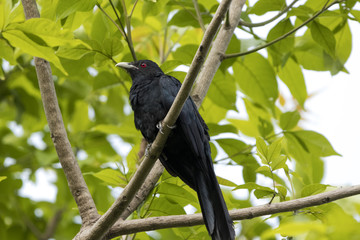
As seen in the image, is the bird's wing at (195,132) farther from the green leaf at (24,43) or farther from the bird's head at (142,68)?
the green leaf at (24,43)

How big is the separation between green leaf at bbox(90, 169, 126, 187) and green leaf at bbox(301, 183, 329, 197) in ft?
4.09

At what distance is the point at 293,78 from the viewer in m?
4.30

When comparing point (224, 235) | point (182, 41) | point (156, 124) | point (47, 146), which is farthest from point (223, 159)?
point (47, 146)

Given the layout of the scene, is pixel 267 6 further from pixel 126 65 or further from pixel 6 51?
pixel 6 51

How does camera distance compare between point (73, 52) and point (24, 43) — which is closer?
Result: point (24, 43)

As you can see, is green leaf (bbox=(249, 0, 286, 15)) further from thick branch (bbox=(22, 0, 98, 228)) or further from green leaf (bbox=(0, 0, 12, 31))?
green leaf (bbox=(0, 0, 12, 31))

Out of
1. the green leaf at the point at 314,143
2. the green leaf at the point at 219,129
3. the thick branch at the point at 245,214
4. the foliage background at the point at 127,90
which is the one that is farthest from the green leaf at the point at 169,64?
the thick branch at the point at 245,214

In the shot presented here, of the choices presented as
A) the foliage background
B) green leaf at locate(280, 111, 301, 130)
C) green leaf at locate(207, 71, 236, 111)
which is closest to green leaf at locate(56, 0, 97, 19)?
the foliage background

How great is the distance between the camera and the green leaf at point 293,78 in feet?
13.9

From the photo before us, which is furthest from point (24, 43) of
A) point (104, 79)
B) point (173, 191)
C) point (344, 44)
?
point (344, 44)

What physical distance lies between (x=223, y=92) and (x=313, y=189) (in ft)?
5.33

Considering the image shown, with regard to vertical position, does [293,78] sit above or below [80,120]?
below

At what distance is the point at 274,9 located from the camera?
12.1ft

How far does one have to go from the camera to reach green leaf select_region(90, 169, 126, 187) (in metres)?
3.10
